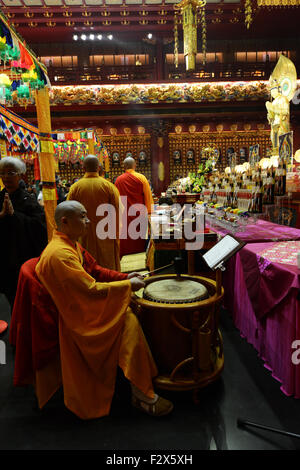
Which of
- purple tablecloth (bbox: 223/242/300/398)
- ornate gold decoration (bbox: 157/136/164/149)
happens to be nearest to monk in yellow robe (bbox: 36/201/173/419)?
purple tablecloth (bbox: 223/242/300/398)

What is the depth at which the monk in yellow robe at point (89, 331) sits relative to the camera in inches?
67.1

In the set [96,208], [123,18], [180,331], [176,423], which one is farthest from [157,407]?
[123,18]

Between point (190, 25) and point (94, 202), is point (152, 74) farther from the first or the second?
point (94, 202)

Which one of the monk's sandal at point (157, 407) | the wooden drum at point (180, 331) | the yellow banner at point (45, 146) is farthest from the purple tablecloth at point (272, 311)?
the yellow banner at point (45, 146)

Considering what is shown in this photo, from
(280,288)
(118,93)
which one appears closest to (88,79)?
(118,93)

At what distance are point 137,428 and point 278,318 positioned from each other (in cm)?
109

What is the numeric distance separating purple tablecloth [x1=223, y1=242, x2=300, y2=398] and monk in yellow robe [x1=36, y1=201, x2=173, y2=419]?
0.77 metres

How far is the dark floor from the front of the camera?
5.34 feet

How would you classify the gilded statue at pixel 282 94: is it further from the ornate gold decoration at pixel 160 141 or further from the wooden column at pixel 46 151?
the wooden column at pixel 46 151

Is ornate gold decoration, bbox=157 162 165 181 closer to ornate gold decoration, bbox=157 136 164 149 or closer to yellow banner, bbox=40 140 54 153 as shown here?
ornate gold decoration, bbox=157 136 164 149

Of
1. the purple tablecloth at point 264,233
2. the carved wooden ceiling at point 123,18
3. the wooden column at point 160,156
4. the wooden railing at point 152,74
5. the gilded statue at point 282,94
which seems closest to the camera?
the purple tablecloth at point 264,233

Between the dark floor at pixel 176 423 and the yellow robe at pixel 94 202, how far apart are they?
1506 millimetres

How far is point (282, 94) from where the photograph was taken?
28.1ft
